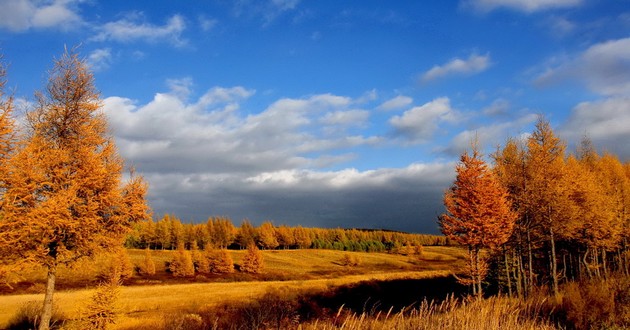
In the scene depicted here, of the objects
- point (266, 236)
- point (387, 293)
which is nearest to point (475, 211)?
point (387, 293)

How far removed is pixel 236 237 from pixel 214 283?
221ft

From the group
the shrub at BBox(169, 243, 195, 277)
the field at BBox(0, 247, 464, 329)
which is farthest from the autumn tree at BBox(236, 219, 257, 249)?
the shrub at BBox(169, 243, 195, 277)

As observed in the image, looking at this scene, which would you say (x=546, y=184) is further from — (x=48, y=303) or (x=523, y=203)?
(x=48, y=303)

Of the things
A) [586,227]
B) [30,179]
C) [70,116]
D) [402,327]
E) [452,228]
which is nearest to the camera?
[402,327]

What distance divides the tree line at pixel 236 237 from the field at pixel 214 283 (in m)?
13.5

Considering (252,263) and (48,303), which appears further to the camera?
(252,263)

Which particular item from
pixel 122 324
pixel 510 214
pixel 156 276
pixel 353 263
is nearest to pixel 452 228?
pixel 510 214

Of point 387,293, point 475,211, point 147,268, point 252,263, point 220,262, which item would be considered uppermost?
point 475,211

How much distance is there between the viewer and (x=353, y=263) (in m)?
96.1

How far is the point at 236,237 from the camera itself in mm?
129000

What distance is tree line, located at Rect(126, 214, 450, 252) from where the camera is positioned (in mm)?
108750

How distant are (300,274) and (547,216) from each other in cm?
5986

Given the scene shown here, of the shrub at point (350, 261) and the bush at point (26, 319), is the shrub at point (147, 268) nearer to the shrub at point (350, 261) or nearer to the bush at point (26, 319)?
the shrub at point (350, 261)

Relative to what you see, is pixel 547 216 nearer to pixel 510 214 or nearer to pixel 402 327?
pixel 510 214
